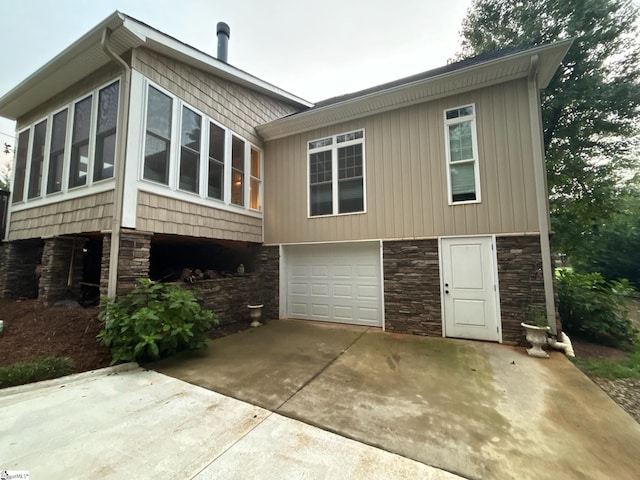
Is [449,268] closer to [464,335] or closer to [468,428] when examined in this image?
[464,335]

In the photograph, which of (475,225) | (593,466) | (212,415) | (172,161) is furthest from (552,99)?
(212,415)

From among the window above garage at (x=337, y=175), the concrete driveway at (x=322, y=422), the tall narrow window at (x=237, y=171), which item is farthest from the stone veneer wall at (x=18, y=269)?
the window above garage at (x=337, y=175)

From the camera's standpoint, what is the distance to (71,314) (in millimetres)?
4539

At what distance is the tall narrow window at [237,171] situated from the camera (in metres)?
6.50

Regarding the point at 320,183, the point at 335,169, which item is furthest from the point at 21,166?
the point at 335,169

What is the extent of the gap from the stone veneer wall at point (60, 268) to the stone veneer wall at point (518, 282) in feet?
28.6

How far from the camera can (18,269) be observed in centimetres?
644

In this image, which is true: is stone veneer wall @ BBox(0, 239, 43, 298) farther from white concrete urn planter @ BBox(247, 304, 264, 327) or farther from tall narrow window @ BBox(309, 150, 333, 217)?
tall narrow window @ BBox(309, 150, 333, 217)

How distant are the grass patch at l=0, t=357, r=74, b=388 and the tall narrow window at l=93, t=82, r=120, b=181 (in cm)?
298

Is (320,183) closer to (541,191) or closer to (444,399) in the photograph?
(541,191)

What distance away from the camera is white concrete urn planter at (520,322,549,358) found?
423 centimetres

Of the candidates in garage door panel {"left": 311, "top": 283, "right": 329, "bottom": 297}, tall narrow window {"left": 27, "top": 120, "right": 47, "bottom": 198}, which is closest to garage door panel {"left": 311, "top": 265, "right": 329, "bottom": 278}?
garage door panel {"left": 311, "top": 283, "right": 329, "bottom": 297}

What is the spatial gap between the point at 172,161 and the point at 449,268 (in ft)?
19.5

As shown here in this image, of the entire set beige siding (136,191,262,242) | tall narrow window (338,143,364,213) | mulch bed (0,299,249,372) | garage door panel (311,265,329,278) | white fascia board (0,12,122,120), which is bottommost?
mulch bed (0,299,249,372)
